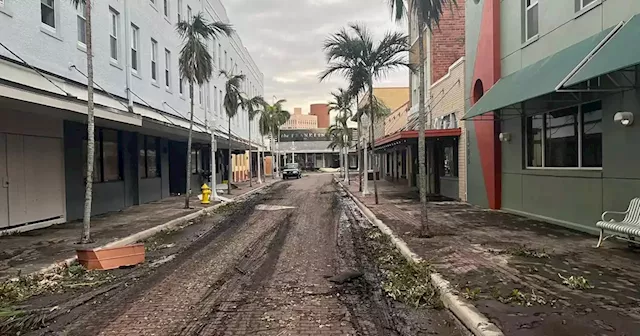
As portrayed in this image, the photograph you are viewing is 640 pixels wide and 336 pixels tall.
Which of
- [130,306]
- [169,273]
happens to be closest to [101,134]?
[169,273]

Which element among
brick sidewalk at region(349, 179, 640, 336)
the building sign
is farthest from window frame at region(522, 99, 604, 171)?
the building sign

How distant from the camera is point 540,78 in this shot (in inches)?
411

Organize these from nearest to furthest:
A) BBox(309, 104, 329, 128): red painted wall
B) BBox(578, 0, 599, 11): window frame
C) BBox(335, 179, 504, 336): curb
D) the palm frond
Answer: BBox(335, 179, 504, 336): curb < BBox(578, 0, 599, 11): window frame < the palm frond < BBox(309, 104, 329, 128): red painted wall

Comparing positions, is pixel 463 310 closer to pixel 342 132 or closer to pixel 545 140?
pixel 545 140

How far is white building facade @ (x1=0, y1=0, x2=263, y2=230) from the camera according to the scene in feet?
37.1

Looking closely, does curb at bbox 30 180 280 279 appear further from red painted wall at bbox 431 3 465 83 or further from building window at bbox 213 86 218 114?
building window at bbox 213 86 218 114

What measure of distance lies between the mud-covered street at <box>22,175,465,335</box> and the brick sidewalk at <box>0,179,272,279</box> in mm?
1837

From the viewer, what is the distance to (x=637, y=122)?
28.8 feet

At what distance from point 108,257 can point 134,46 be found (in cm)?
1308

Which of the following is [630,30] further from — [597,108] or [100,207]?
[100,207]

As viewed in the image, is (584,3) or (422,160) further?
(422,160)

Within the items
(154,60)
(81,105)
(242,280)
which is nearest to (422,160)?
(242,280)

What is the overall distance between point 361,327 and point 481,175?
11975mm

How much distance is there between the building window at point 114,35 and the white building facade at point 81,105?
0.13 feet
